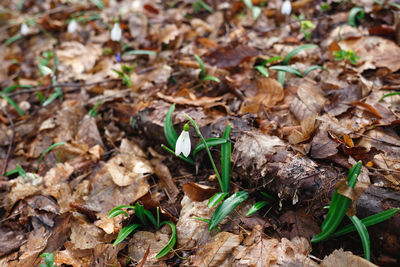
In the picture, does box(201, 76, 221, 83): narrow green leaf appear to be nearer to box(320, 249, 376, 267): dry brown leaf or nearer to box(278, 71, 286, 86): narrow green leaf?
box(278, 71, 286, 86): narrow green leaf

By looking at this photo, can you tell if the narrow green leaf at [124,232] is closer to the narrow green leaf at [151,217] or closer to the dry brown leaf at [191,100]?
the narrow green leaf at [151,217]

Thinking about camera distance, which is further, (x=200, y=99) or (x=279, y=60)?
(x=279, y=60)

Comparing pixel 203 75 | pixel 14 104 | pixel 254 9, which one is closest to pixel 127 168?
pixel 203 75

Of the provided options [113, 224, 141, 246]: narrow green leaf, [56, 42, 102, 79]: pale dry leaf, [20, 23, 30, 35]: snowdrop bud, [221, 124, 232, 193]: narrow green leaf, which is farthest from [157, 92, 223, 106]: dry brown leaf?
[20, 23, 30, 35]: snowdrop bud

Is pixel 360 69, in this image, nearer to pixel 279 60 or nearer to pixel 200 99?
pixel 279 60

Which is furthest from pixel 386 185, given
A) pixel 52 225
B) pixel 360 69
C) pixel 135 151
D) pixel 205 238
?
pixel 52 225

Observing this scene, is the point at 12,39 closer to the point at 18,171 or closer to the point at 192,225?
the point at 18,171

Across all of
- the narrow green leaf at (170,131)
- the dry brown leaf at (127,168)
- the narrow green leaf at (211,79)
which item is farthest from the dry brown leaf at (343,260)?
the narrow green leaf at (211,79)
